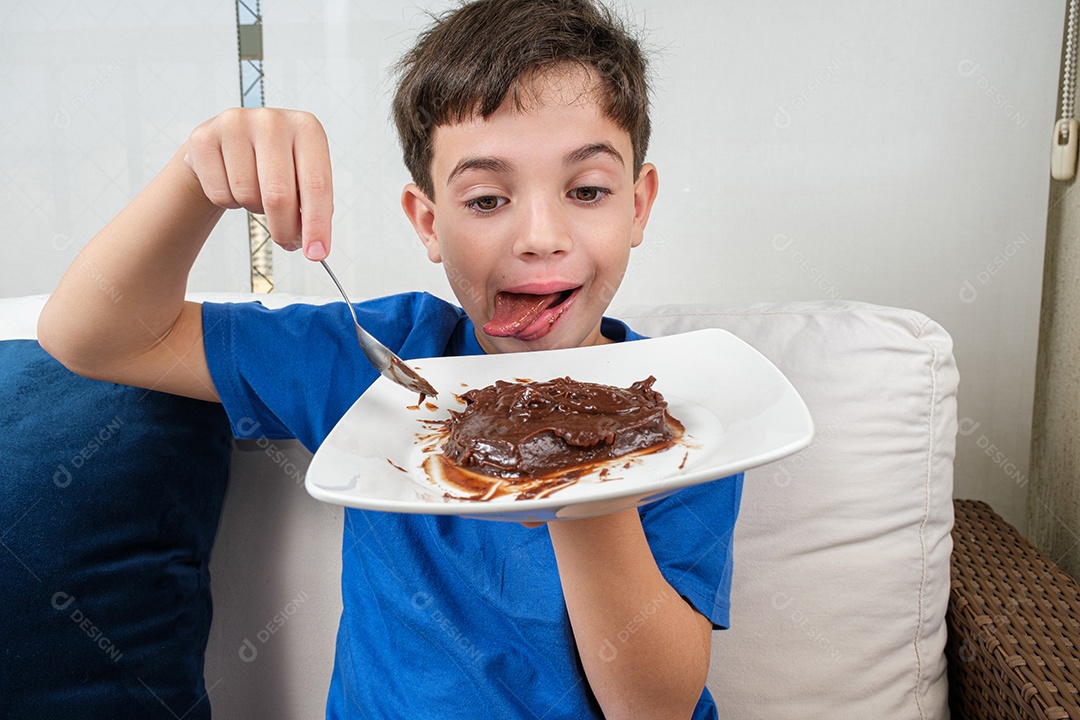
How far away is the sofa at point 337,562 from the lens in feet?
3.39

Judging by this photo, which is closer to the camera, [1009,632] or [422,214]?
[1009,632]

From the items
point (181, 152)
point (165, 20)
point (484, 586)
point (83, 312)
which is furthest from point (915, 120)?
A: point (165, 20)

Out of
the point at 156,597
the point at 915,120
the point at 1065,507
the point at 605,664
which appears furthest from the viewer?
the point at 915,120

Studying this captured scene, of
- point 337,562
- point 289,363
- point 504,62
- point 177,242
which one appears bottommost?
point 337,562

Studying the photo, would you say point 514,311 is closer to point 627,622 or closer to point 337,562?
point 627,622

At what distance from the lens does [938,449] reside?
1.20 m

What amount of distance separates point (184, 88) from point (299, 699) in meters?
1.45

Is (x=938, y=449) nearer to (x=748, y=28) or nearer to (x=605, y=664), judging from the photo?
(x=605, y=664)

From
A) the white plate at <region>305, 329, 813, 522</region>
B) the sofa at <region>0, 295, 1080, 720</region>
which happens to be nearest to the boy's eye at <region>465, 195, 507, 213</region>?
the white plate at <region>305, 329, 813, 522</region>

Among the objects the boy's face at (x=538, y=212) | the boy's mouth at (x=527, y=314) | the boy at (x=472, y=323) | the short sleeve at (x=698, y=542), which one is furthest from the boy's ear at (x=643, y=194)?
the short sleeve at (x=698, y=542)

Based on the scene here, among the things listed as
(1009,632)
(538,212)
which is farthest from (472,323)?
(1009,632)

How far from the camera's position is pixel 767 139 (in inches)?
66.2

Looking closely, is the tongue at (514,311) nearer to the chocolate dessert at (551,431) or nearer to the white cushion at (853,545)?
the chocolate dessert at (551,431)

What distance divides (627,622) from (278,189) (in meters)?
0.58
